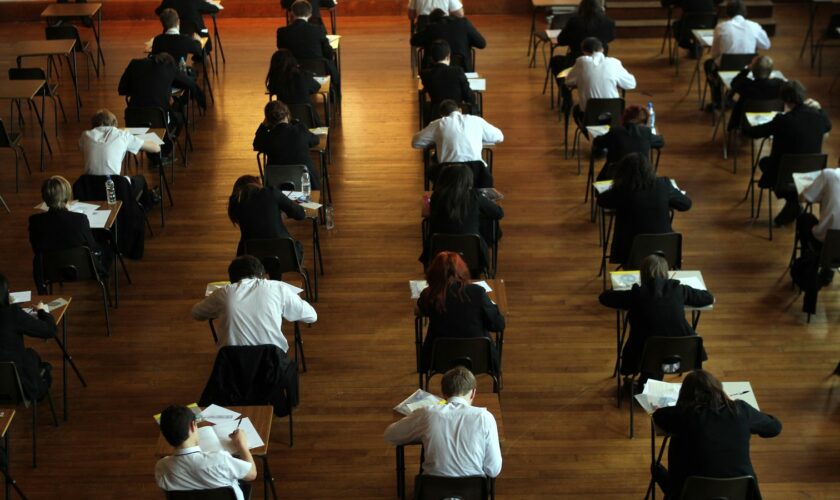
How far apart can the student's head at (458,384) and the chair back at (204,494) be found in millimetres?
1176

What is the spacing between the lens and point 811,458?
6668 mm

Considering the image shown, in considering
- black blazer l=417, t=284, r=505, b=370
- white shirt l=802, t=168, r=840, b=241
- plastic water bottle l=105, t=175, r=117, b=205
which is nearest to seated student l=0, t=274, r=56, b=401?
plastic water bottle l=105, t=175, r=117, b=205

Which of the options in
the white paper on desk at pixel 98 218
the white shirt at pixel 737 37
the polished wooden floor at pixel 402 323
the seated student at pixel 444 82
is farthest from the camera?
the white shirt at pixel 737 37

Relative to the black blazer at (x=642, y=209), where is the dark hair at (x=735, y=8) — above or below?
above

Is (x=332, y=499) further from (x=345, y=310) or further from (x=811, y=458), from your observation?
(x=811, y=458)

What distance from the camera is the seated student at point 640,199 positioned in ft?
25.5

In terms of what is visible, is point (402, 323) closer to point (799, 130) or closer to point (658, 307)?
point (658, 307)

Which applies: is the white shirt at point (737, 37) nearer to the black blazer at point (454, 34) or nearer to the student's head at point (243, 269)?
the black blazer at point (454, 34)

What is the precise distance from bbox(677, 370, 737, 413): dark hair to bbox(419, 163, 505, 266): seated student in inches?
102

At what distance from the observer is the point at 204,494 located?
519cm

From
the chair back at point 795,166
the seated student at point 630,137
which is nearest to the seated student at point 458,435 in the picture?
the seated student at point 630,137

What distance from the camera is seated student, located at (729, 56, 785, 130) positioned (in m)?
9.96

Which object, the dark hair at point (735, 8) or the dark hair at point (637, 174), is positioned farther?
the dark hair at point (735, 8)

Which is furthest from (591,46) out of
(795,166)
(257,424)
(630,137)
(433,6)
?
(257,424)
